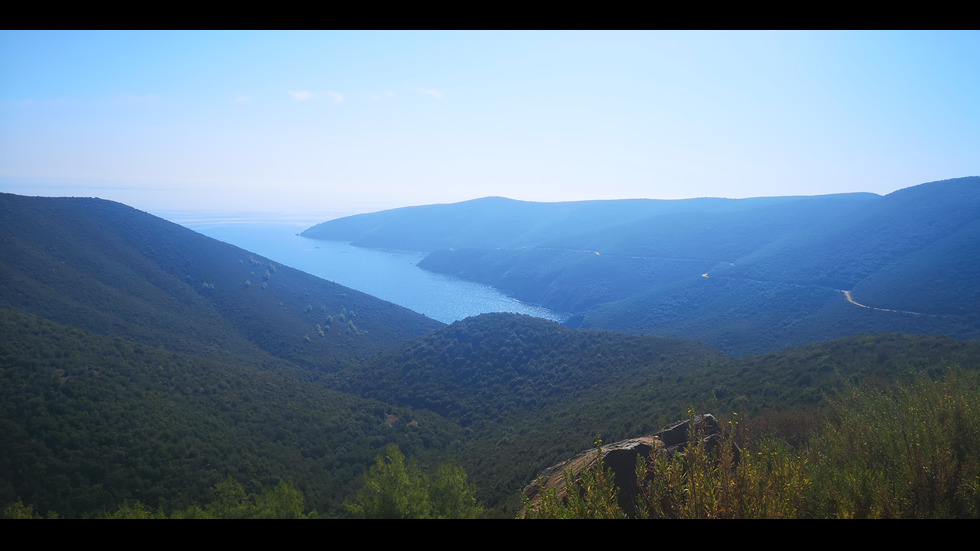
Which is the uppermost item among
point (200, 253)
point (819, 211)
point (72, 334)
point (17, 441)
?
point (819, 211)

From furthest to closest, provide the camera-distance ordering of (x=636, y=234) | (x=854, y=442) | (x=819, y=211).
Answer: (x=636, y=234), (x=819, y=211), (x=854, y=442)

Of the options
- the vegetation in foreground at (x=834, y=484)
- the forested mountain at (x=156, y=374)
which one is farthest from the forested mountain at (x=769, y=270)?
the vegetation in foreground at (x=834, y=484)

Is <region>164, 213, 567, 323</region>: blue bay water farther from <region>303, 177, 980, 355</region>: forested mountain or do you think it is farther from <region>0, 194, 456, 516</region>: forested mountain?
<region>0, 194, 456, 516</region>: forested mountain

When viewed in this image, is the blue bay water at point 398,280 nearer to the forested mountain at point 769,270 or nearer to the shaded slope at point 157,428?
the forested mountain at point 769,270

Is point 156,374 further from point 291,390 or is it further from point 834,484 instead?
point 834,484
